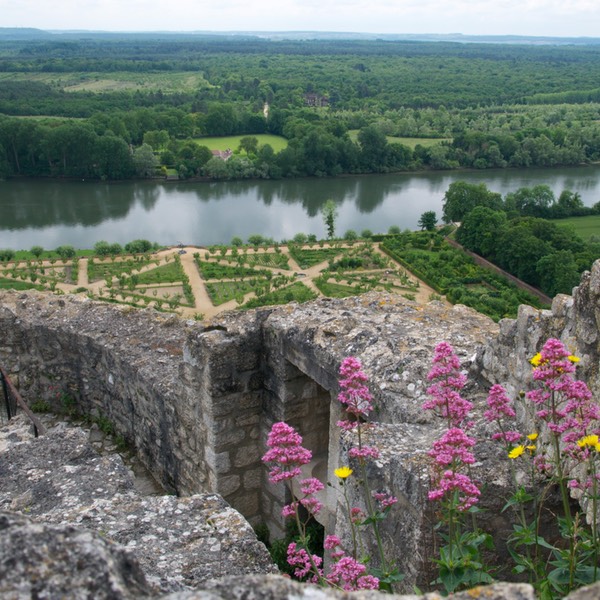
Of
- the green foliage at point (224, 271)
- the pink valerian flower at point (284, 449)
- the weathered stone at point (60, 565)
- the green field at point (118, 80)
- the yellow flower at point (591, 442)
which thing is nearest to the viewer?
the weathered stone at point (60, 565)

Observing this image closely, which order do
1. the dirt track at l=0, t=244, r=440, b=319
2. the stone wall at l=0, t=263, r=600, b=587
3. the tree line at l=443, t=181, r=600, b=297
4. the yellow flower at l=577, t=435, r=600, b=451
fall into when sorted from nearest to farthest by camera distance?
the yellow flower at l=577, t=435, r=600, b=451 → the stone wall at l=0, t=263, r=600, b=587 → the dirt track at l=0, t=244, r=440, b=319 → the tree line at l=443, t=181, r=600, b=297

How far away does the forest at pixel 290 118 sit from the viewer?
51281 mm

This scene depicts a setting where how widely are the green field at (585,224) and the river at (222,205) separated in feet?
16.8

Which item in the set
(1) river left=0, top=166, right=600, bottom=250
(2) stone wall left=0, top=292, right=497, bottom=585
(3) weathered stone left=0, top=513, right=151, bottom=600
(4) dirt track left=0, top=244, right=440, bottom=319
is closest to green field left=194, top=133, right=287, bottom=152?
(1) river left=0, top=166, right=600, bottom=250

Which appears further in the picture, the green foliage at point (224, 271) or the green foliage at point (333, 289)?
the green foliage at point (224, 271)

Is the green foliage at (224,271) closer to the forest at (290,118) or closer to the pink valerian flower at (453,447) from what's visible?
the forest at (290,118)

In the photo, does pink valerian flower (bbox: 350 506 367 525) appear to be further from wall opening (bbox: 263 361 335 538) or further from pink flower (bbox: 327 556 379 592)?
wall opening (bbox: 263 361 335 538)

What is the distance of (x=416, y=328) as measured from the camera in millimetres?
5234

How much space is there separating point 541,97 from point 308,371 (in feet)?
319

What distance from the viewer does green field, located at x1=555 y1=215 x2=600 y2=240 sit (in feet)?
121

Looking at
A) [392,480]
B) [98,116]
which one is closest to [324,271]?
[392,480]

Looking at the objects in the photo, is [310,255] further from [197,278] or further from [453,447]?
[453,447]

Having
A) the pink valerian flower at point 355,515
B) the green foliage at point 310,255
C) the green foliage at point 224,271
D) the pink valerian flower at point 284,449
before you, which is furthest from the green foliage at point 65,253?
the pink valerian flower at point 284,449

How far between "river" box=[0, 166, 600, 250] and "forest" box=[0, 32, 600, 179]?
1825mm
